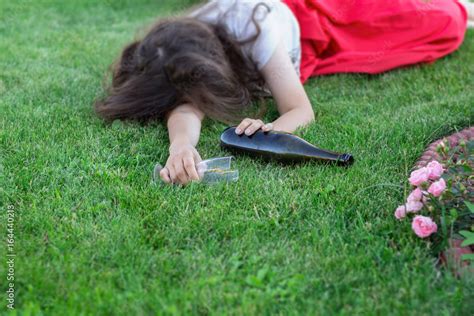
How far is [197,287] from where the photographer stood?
1.22 m

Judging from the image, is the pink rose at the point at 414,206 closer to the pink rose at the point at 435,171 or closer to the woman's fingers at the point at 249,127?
the pink rose at the point at 435,171

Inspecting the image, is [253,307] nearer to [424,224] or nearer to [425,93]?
[424,224]

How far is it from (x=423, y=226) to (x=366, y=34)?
5.29ft

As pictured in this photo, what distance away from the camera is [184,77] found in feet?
6.89

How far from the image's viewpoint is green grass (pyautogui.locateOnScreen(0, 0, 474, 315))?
119 cm

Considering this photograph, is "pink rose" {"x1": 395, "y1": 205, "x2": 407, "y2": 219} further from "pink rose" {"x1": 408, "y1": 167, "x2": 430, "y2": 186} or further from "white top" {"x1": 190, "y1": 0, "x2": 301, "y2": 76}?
"white top" {"x1": 190, "y1": 0, "x2": 301, "y2": 76}

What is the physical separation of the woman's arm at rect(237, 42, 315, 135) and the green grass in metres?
0.07

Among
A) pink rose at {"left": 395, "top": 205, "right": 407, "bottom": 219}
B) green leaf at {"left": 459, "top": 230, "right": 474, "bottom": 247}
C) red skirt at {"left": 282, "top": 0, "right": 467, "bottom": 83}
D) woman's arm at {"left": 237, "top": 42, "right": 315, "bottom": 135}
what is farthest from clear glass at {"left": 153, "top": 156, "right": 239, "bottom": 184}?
red skirt at {"left": 282, "top": 0, "right": 467, "bottom": 83}

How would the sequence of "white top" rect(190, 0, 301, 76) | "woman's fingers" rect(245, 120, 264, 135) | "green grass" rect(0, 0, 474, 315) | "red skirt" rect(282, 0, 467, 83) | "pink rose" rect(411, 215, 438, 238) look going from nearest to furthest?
"green grass" rect(0, 0, 474, 315) < "pink rose" rect(411, 215, 438, 238) < "woman's fingers" rect(245, 120, 264, 135) < "white top" rect(190, 0, 301, 76) < "red skirt" rect(282, 0, 467, 83)

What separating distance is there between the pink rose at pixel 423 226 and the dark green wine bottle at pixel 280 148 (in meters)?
0.44

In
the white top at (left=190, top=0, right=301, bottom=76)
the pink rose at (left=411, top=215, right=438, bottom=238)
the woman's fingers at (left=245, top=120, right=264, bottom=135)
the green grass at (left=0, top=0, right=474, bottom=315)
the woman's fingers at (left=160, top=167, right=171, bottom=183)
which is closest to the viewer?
the green grass at (left=0, top=0, right=474, bottom=315)

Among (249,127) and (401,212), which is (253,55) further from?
(401,212)

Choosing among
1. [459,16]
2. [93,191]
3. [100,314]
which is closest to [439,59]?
[459,16]

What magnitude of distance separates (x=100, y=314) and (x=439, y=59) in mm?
2195
